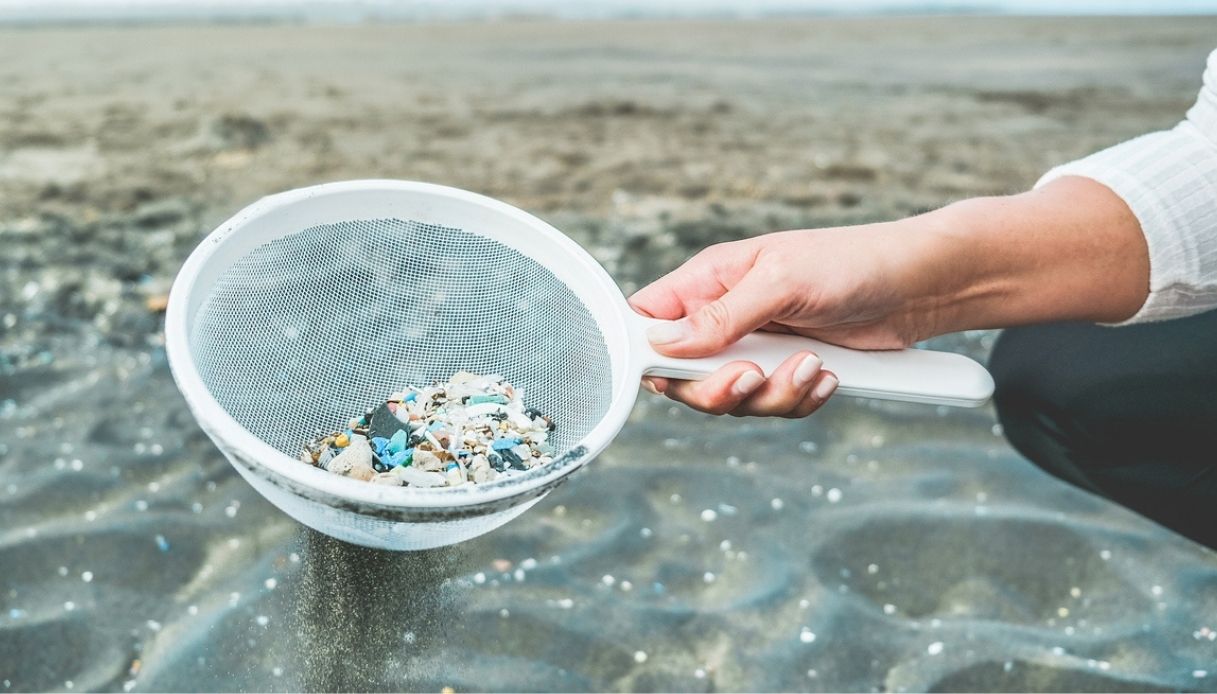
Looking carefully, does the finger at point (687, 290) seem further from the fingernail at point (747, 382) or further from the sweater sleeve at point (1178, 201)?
the sweater sleeve at point (1178, 201)

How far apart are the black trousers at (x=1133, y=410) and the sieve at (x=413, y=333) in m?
0.55

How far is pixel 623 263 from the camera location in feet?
12.9

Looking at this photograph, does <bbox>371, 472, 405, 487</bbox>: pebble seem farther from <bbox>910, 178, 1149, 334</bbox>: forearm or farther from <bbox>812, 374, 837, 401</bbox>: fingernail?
<bbox>910, 178, 1149, 334</bbox>: forearm

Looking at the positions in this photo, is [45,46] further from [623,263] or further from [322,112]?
[623,263]

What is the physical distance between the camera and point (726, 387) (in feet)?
5.82

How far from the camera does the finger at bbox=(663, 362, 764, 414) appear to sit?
176cm

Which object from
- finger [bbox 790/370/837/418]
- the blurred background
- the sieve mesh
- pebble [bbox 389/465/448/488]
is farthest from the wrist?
pebble [bbox 389/465/448/488]

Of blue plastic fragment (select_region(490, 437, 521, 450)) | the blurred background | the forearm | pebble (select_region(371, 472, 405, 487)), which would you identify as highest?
the forearm

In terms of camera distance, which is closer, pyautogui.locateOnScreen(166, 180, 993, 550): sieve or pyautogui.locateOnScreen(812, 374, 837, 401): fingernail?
pyautogui.locateOnScreen(166, 180, 993, 550): sieve

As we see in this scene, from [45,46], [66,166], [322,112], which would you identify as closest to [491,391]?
[66,166]

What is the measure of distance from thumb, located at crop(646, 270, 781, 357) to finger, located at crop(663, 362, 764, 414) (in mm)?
47

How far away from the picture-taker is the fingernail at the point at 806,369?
69.4 inches

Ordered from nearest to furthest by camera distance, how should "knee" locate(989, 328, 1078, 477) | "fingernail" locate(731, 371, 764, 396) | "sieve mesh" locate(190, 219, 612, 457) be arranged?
1. "fingernail" locate(731, 371, 764, 396)
2. "sieve mesh" locate(190, 219, 612, 457)
3. "knee" locate(989, 328, 1078, 477)

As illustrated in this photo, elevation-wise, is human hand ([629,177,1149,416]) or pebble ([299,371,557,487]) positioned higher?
human hand ([629,177,1149,416])
